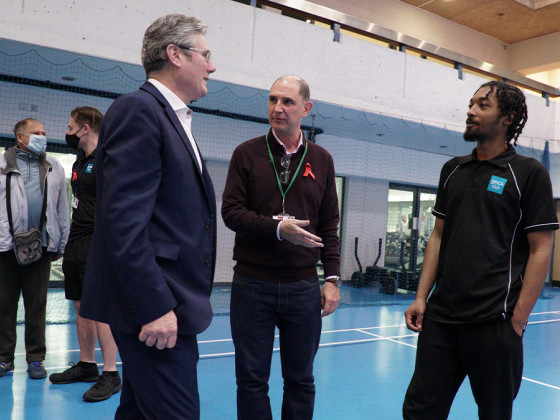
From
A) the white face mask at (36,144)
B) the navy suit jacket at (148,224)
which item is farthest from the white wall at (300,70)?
the navy suit jacket at (148,224)

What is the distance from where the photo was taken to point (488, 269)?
1.78m

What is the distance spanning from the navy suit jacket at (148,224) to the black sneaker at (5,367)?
2.57 meters

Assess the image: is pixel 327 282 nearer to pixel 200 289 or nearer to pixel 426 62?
pixel 200 289

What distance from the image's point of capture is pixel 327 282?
2.17 meters

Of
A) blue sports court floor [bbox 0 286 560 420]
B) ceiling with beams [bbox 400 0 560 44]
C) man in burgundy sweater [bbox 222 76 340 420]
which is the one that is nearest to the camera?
man in burgundy sweater [bbox 222 76 340 420]

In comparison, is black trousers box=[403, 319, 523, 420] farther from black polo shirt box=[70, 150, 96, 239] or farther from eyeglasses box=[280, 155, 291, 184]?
black polo shirt box=[70, 150, 96, 239]

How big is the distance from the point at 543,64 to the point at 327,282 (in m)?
11.5

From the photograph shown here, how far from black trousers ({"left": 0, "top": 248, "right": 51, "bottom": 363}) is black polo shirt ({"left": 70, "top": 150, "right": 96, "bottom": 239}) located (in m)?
0.58

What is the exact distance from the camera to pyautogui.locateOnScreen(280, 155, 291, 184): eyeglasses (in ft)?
6.84

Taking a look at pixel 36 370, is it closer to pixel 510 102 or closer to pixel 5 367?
pixel 5 367

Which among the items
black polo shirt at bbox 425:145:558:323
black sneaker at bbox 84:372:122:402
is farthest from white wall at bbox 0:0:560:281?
black polo shirt at bbox 425:145:558:323

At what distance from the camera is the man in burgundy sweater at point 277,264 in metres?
1.98

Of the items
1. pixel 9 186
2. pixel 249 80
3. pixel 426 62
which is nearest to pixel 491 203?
pixel 9 186

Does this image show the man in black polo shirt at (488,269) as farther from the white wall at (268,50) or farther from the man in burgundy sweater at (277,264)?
the white wall at (268,50)
